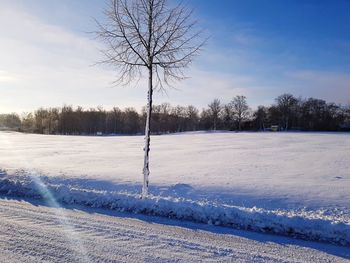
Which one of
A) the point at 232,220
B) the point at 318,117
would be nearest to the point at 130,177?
the point at 232,220

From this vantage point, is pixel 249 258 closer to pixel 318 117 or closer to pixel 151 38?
pixel 151 38

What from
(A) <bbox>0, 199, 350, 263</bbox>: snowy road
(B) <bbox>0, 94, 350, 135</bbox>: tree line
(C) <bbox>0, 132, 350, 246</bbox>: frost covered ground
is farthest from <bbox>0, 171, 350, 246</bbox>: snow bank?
(B) <bbox>0, 94, 350, 135</bbox>: tree line

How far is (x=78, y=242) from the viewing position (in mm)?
5648

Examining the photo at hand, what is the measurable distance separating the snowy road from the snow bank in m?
0.42

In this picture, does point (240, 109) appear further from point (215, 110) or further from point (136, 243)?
point (136, 243)

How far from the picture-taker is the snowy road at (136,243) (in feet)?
16.8

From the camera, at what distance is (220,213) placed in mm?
7430

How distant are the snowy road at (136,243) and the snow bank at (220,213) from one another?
0.42 metres

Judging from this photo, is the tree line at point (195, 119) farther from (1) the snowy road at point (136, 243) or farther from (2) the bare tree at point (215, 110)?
(1) the snowy road at point (136, 243)

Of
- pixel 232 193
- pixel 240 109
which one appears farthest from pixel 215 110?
pixel 232 193

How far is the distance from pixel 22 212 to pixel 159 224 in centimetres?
328

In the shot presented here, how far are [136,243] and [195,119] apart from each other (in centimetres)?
10577

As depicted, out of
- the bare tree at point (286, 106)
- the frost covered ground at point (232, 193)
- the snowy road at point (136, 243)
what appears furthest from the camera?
the bare tree at point (286, 106)

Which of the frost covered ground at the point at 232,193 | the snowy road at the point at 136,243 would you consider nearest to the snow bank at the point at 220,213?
the frost covered ground at the point at 232,193
